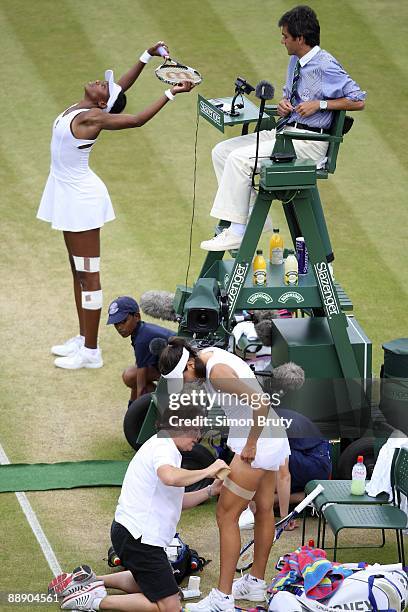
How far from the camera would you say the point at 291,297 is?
10.2 metres

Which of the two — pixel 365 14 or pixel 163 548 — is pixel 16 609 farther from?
pixel 365 14

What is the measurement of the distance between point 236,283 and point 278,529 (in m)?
2.01

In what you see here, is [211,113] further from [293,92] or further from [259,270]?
[259,270]

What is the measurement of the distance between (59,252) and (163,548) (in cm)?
700

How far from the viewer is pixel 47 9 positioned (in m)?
19.5

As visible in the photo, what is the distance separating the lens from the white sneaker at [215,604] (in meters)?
8.34

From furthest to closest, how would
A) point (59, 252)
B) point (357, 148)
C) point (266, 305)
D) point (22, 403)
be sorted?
1. point (357, 148)
2. point (59, 252)
3. point (22, 403)
4. point (266, 305)

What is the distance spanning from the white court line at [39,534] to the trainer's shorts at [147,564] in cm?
91

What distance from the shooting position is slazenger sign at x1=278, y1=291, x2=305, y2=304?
10.2m

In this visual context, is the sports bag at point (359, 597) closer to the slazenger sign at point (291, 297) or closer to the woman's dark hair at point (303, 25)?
the slazenger sign at point (291, 297)

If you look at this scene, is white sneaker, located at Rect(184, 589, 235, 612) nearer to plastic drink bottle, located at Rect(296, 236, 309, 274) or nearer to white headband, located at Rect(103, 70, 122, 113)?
plastic drink bottle, located at Rect(296, 236, 309, 274)

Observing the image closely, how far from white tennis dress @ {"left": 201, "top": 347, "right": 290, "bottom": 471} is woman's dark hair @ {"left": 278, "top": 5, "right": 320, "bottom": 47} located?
3.12m

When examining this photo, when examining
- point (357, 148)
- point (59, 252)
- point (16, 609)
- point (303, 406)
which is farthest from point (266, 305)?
point (357, 148)

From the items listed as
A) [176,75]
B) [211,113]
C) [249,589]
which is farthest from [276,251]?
[249,589]
